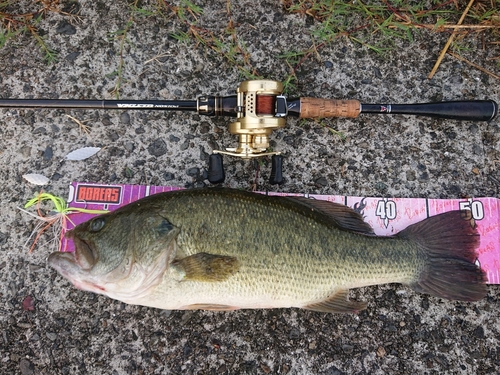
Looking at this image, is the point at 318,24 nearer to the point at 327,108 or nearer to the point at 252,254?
the point at 327,108

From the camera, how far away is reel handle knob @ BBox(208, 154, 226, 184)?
253 centimetres

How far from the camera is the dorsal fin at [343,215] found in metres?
2.42

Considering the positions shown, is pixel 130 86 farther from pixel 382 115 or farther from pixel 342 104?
pixel 382 115

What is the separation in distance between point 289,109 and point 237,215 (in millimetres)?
798

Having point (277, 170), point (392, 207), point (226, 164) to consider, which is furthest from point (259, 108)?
point (392, 207)

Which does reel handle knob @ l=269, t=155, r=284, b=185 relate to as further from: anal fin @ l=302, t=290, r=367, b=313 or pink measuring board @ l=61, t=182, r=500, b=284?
anal fin @ l=302, t=290, r=367, b=313

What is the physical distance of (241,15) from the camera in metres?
2.95

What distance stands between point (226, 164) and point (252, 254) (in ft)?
2.73

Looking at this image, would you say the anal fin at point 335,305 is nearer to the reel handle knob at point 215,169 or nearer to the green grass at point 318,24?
the reel handle knob at point 215,169

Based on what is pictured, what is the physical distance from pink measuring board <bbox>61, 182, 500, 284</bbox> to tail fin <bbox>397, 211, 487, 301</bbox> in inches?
7.8

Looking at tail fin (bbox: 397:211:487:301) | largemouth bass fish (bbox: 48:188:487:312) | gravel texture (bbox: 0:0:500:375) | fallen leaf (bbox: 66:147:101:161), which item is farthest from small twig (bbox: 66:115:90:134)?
tail fin (bbox: 397:211:487:301)

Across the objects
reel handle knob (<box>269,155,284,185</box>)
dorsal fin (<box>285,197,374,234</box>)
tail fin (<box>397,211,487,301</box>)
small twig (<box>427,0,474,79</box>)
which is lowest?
tail fin (<box>397,211,487,301</box>)

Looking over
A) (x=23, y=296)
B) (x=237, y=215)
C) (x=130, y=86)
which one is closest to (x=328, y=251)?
(x=237, y=215)

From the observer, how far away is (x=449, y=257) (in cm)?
243
